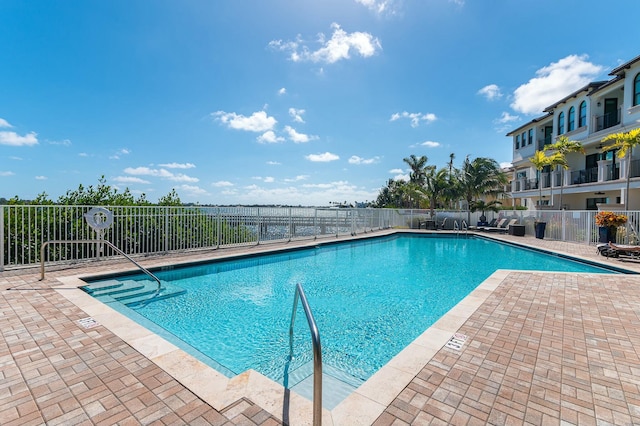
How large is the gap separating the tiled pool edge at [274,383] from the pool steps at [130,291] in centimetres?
178

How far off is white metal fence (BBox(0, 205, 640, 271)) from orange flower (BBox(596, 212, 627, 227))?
1.54ft

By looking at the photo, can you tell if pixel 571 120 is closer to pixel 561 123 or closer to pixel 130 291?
pixel 561 123

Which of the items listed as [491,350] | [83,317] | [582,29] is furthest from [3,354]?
[582,29]

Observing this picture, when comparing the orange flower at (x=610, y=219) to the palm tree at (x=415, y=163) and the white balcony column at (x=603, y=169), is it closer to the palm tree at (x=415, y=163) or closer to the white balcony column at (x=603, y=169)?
the white balcony column at (x=603, y=169)

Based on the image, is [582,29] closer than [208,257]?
No

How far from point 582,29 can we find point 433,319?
15.0m

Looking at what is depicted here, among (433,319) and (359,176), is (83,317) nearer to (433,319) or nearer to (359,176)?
(433,319)

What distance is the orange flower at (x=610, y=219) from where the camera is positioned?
10.9 meters

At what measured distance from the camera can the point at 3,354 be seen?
2.89m

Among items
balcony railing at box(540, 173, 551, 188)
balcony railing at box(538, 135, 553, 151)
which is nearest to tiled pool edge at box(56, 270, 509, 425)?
balcony railing at box(540, 173, 551, 188)

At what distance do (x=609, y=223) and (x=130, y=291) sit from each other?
15.5 m

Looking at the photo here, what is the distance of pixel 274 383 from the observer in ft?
8.26

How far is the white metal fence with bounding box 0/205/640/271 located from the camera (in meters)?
6.97

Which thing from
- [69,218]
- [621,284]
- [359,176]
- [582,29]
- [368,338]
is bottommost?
[368,338]
